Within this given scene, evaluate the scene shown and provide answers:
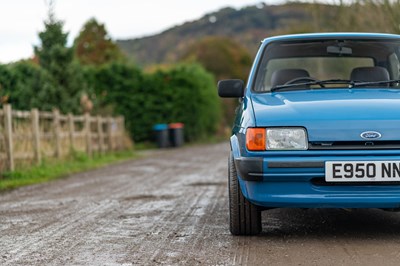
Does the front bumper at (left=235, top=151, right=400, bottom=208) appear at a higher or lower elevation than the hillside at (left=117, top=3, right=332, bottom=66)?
lower

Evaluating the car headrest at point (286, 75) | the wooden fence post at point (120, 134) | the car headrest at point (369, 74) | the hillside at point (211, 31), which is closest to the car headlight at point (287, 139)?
the car headrest at point (286, 75)

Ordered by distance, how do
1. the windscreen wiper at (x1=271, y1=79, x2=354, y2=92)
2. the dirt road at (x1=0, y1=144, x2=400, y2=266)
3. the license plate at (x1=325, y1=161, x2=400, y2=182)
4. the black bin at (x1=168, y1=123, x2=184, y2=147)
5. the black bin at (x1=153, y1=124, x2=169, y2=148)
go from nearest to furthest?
the dirt road at (x1=0, y1=144, x2=400, y2=266) < the license plate at (x1=325, y1=161, x2=400, y2=182) < the windscreen wiper at (x1=271, y1=79, x2=354, y2=92) < the black bin at (x1=153, y1=124, x2=169, y2=148) < the black bin at (x1=168, y1=123, x2=184, y2=147)

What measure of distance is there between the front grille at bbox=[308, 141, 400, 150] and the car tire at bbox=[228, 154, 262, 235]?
718mm

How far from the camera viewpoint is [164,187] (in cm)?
1037

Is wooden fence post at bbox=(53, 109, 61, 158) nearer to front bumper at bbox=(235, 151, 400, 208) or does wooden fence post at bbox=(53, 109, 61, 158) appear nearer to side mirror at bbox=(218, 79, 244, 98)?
side mirror at bbox=(218, 79, 244, 98)

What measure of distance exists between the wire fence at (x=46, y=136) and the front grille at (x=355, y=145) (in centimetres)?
931

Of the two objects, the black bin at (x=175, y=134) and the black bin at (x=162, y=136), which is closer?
the black bin at (x=162, y=136)

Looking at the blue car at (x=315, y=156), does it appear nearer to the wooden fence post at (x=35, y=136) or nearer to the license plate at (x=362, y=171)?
the license plate at (x=362, y=171)

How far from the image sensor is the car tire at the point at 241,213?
213 inches

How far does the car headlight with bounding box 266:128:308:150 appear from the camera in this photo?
5039 millimetres

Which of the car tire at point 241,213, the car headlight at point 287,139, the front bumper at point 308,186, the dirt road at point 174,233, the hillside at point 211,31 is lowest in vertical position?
the dirt road at point 174,233

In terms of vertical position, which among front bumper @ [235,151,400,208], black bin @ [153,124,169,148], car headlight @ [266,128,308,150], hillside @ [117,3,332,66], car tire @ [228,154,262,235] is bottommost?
black bin @ [153,124,169,148]

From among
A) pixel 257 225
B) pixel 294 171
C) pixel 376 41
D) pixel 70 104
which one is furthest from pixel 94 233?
pixel 70 104

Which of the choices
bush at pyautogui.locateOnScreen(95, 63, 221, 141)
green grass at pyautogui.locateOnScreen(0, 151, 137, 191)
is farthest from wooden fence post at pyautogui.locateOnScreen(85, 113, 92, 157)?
bush at pyautogui.locateOnScreen(95, 63, 221, 141)
